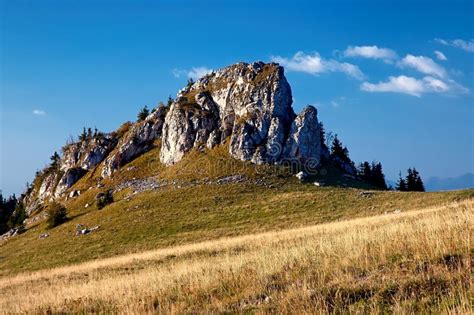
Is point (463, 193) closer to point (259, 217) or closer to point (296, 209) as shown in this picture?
point (296, 209)

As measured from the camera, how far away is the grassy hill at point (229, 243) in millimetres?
9484

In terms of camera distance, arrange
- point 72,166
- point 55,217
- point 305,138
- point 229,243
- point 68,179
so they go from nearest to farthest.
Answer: point 229,243 → point 55,217 → point 305,138 → point 68,179 → point 72,166

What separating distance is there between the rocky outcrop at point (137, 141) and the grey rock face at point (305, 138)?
140 ft

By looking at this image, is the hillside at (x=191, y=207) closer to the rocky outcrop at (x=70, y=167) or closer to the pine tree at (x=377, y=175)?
the rocky outcrop at (x=70, y=167)

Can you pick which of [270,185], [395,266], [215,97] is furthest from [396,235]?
[215,97]

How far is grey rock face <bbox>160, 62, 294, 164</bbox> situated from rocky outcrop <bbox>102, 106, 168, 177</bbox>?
9.46m

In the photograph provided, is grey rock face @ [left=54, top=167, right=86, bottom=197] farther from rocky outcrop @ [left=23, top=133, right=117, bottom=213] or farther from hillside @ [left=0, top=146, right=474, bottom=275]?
hillside @ [left=0, top=146, right=474, bottom=275]

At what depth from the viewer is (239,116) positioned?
98.9 metres

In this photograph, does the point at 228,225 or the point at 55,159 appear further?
the point at 55,159

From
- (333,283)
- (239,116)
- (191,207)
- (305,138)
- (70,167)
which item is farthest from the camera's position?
(70,167)

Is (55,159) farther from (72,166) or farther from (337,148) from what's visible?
(337,148)

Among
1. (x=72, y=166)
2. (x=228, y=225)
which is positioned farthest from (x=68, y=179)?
(x=228, y=225)

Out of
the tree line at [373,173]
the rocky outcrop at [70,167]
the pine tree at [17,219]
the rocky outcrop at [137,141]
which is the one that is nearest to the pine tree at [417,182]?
the tree line at [373,173]

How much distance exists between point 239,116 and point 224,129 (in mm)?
5095
